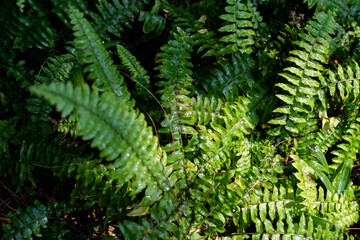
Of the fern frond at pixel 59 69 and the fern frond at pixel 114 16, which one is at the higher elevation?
the fern frond at pixel 114 16

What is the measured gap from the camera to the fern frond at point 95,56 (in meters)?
1.84

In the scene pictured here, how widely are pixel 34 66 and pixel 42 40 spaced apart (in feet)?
1.34

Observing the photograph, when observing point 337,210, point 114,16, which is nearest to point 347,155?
point 337,210

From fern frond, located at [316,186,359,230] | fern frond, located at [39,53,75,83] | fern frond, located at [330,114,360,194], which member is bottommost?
fern frond, located at [316,186,359,230]

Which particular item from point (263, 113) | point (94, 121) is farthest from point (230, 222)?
point (94, 121)

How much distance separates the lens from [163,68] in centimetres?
229

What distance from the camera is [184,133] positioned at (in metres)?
2.18

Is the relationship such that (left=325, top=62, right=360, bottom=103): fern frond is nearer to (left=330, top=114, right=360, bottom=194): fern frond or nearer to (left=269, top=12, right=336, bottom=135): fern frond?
(left=269, top=12, right=336, bottom=135): fern frond

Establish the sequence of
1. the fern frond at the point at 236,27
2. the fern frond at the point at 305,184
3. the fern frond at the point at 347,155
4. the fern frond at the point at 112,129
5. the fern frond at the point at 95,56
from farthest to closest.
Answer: the fern frond at the point at 236,27
the fern frond at the point at 347,155
the fern frond at the point at 305,184
the fern frond at the point at 95,56
the fern frond at the point at 112,129

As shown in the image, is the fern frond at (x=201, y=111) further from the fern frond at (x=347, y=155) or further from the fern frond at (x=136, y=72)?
the fern frond at (x=347, y=155)

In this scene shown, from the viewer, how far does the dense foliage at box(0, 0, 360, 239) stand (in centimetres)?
185

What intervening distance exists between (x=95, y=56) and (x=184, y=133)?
86 centimetres

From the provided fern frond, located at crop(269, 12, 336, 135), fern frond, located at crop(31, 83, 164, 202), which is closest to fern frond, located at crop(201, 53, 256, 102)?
fern frond, located at crop(269, 12, 336, 135)

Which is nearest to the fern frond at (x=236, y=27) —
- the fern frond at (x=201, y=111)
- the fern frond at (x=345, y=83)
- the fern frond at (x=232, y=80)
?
the fern frond at (x=232, y=80)
